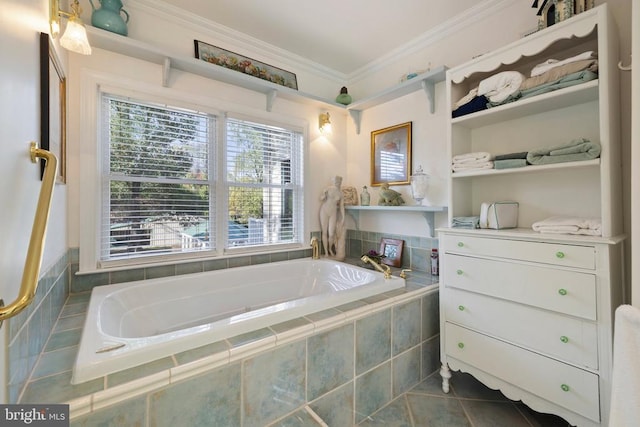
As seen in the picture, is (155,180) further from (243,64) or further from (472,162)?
(472,162)

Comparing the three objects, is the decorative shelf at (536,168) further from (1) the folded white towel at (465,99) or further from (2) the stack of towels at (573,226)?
(1) the folded white towel at (465,99)

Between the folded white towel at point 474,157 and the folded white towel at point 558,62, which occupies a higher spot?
the folded white towel at point 558,62

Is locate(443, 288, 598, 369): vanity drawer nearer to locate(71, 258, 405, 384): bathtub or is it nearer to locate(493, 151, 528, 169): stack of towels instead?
locate(71, 258, 405, 384): bathtub

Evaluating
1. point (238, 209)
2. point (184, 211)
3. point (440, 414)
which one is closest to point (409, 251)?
point (440, 414)

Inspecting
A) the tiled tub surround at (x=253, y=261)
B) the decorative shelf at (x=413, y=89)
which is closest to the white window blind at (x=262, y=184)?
the tiled tub surround at (x=253, y=261)

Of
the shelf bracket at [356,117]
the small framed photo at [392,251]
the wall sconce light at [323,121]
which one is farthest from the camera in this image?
the shelf bracket at [356,117]

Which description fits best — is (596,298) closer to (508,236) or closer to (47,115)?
(508,236)

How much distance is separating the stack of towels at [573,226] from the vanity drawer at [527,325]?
1.33 ft

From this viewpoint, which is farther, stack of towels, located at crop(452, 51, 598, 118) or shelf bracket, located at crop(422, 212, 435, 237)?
shelf bracket, located at crop(422, 212, 435, 237)

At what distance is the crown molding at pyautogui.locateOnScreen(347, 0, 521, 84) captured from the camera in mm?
→ 1948

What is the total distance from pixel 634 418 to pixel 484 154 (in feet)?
4.32

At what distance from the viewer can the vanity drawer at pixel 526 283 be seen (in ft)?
4.04

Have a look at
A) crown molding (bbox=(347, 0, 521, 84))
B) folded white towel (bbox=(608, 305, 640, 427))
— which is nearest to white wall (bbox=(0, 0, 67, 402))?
folded white towel (bbox=(608, 305, 640, 427))

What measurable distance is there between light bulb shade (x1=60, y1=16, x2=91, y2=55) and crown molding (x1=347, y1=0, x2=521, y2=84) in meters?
2.34
